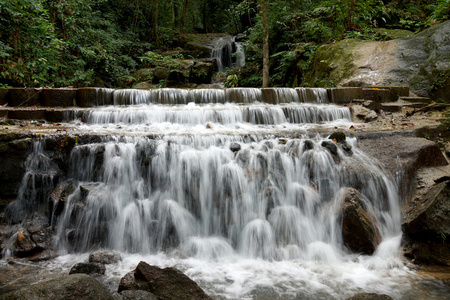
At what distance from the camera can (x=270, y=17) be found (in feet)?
48.1

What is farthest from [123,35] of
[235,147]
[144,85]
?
[235,147]

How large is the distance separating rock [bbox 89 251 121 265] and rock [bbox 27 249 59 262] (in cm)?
70

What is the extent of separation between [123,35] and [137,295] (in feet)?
61.1

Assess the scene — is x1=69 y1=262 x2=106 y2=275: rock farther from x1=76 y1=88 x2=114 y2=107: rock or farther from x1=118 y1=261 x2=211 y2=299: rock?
x1=76 y1=88 x2=114 y2=107: rock

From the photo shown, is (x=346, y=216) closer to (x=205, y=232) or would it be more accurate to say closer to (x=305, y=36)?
(x=205, y=232)

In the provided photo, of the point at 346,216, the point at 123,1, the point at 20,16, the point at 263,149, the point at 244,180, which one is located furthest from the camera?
the point at 123,1

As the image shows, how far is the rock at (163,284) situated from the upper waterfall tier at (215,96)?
240 inches

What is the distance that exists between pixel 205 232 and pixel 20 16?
8.28m

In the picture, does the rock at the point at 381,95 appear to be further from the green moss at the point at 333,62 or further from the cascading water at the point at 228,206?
the cascading water at the point at 228,206

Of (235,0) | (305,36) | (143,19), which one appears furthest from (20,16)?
(235,0)

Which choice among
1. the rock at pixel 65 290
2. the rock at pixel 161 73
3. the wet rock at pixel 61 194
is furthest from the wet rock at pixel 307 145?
the rock at pixel 161 73

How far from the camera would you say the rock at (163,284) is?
304 centimetres

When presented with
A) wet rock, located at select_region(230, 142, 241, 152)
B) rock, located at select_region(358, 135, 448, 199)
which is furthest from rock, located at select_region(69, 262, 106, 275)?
rock, located at select_region(358, 135, 448, 199)

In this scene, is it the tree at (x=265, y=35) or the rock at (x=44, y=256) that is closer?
the rock at (x=44, y=256)
